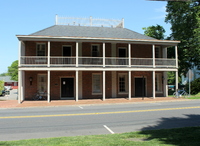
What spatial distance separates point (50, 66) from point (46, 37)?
8.60 ft

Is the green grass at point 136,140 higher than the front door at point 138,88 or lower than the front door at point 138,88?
lower

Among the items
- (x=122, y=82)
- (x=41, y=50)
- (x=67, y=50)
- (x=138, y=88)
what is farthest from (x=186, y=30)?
(x=41, y=50)

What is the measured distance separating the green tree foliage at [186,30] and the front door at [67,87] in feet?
50.9

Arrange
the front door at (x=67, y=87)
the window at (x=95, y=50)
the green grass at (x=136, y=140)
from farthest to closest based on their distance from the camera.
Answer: the window at (x=95, y=50), the front door at (x=67, y=87), the green grass at (x=136, y=140)

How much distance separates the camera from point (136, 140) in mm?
6402

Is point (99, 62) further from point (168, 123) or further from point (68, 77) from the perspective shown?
point (168, 123)

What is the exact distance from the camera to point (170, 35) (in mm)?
30859

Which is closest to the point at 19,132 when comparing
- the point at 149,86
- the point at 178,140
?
the point at 178,140

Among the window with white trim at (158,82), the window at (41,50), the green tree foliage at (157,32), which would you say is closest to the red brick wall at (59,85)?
the window at (41,50)

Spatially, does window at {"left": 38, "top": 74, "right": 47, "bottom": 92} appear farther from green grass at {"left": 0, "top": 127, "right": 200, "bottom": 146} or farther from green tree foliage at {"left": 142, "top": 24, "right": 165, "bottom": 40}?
green tree foliage at {"left": 142, "top": 24, "right": 165, "bottom": 40}

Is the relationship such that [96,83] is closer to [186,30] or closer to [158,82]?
[158,82]

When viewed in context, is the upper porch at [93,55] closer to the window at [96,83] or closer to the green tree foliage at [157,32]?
the window at [96,83]

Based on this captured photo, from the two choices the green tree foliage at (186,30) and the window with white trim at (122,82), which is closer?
the window with white trim at (122,82)

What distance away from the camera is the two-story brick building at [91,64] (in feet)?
66.2
